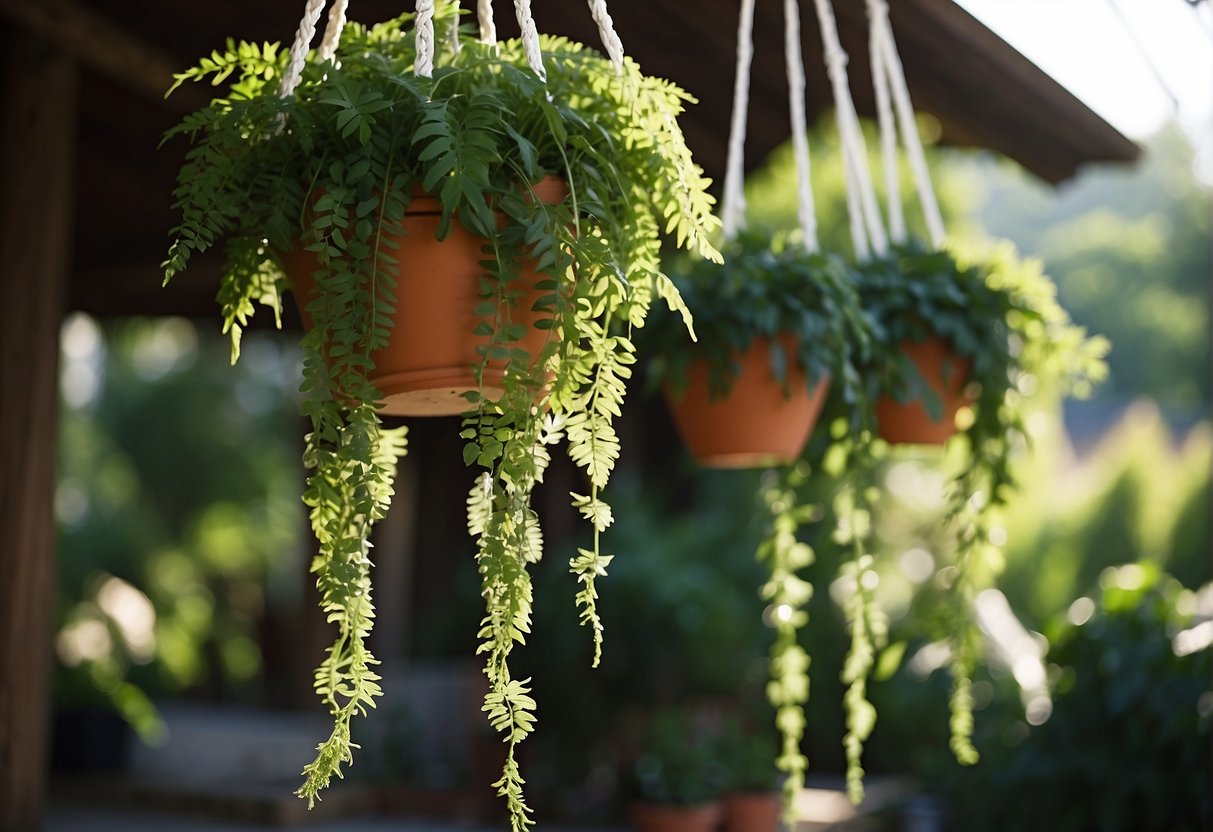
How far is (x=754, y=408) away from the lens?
1786 mm

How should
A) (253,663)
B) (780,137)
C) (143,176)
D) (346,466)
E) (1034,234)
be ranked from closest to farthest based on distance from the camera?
(346,466), (780,137), (143,176), (253,663), (1034,234)

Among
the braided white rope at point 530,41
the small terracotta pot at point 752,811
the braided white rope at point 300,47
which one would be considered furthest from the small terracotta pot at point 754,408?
the small terracotta pot at point 752,811

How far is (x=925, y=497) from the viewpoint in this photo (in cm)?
678

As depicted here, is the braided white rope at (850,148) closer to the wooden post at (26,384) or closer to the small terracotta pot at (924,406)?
the small terracotta pot at (924,406)

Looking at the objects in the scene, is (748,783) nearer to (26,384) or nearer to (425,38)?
(26,384)

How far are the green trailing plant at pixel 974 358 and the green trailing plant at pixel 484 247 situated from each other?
27.4 inches

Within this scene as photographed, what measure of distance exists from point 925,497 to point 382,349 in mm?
5875

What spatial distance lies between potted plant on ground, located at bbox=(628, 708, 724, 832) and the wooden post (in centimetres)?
178

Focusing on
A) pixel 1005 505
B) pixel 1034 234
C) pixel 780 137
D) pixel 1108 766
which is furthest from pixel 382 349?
pixel 1034 234

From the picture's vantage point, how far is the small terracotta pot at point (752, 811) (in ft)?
12.8

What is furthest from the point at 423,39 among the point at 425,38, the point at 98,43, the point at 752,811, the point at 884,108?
the point at 752,811

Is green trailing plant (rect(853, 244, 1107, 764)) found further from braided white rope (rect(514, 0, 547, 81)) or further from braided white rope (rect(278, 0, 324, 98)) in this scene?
braided white rope (rect(278, 0, 324, 98))

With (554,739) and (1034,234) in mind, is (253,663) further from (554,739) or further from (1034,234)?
(1034,234)

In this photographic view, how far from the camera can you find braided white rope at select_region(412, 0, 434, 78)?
1215 mm
